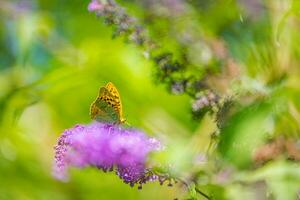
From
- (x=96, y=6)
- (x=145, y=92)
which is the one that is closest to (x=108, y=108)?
(x=96, y=6)

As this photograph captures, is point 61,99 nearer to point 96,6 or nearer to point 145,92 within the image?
point 145,92

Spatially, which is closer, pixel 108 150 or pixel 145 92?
pixel 108 150

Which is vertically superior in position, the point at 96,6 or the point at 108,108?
the point at 96,6

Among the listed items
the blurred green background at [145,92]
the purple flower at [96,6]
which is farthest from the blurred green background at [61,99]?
the purple flower at [96,6]

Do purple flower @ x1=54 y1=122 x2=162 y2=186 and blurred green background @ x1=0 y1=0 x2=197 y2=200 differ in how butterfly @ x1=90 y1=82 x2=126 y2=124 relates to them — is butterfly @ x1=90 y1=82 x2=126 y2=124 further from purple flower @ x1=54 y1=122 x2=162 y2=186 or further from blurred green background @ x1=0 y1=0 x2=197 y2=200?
blurred green background @ x1=0 y1=0 x2=197 y2=200

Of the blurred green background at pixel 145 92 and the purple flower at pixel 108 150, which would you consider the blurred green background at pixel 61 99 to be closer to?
the blurred green background at pixel 145 92

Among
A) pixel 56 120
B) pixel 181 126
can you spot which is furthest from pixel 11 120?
pixel 181 126

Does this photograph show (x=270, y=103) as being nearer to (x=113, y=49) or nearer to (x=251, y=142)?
(x=251, y=142)
